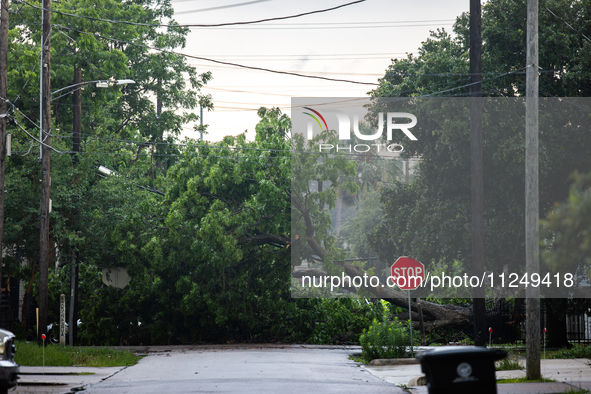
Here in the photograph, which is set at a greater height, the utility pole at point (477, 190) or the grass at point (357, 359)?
the utility pole at point (477, 190)

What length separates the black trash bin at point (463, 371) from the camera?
241 inches

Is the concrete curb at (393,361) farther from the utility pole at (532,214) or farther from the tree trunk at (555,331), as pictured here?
the tree trunk at (555,331)

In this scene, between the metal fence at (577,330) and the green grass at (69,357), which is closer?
the green grass at (69,357)

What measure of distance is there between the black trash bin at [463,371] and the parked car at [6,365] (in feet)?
16.7

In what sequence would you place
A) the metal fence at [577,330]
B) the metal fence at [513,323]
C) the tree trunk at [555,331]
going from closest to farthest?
the tree trunk at [555,331] < the metal fence at [577,330] < the metal fence at [513,323]

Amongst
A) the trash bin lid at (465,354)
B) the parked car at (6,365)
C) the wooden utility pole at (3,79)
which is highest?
the wooden utility pole at (3,79)

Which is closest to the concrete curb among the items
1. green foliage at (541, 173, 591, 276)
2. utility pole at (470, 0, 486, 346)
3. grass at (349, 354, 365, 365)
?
grass at (349, 354, 365, 365)

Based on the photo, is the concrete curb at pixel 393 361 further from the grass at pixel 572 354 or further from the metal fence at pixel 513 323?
the metal fence at pixel 513 323

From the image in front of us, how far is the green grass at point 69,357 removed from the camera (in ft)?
55.3

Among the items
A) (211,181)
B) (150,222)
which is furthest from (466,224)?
(150,222)

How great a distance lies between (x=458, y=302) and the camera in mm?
26531

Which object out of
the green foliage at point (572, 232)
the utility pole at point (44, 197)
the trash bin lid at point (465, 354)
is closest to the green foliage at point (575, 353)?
the green foliage at point (572, 232)

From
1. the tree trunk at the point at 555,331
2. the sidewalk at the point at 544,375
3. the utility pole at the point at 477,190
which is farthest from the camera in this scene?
the tree trunk at the point at 555,331

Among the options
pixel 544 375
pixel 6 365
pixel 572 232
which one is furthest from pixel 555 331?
pixel 6 365
